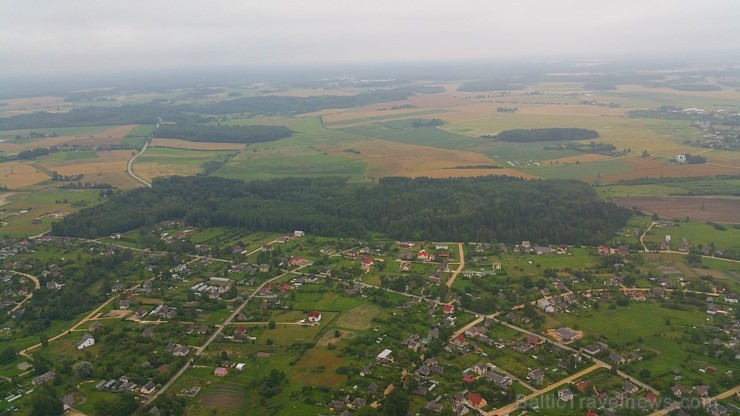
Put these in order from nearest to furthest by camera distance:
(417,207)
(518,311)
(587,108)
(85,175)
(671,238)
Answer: (518,311) → (671,238) → (417,207) → (85,175) → (587,108)

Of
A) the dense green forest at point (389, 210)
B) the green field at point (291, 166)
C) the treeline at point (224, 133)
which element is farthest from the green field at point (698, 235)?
the treeline at point (224, 133)

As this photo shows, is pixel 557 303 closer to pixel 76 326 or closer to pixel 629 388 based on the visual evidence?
pixel 629 388

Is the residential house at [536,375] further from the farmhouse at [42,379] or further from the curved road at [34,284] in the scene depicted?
the curved road at [34,284]

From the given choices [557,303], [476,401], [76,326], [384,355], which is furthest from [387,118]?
[476,401]

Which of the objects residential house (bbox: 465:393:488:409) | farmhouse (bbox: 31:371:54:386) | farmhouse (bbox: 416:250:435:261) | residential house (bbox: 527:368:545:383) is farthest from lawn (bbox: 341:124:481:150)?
farmhouse (bbox: 31:371:54:386)

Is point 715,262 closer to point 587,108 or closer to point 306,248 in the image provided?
point 306,248

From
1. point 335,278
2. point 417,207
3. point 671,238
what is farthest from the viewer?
point 417,207

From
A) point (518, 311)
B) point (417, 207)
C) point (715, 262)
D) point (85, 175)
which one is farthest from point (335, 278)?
point (85, 175)

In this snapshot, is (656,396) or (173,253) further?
(173,253)
